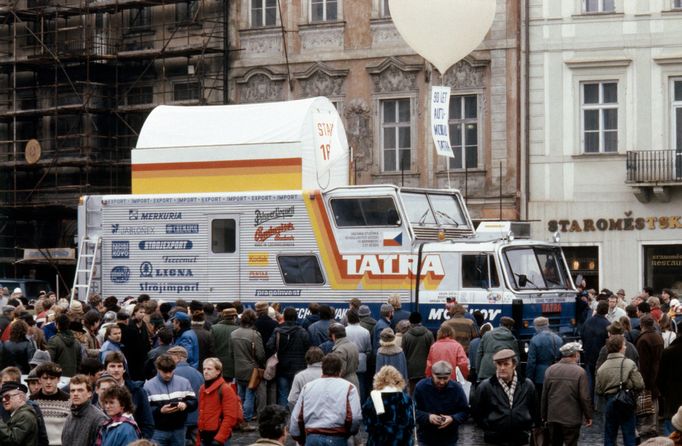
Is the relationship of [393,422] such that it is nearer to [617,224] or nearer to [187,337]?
[187,337]

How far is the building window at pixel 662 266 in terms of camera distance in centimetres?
3747

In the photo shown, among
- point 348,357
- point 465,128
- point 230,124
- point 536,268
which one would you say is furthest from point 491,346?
point 465,128

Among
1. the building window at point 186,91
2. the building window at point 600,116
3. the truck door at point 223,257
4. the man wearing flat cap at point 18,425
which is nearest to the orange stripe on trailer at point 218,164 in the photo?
the truck door at point 223,257

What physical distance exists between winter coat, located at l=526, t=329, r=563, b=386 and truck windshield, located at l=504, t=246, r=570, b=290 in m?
5.00

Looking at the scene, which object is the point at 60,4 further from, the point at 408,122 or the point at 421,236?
the point at 421,236

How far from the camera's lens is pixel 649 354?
66.8 ft

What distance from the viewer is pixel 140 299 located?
25.4 m

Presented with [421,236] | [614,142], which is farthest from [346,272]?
[614,142]

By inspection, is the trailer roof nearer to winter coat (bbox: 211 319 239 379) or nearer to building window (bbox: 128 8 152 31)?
winter coat (bbox: 211 319 239 379)

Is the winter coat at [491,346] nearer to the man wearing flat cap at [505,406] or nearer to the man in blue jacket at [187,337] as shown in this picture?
the man in blue jacket at [187,337]

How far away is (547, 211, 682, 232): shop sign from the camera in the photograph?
1480 inches

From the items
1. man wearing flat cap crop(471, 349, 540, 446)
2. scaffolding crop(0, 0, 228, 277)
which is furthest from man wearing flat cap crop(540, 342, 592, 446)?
scaffolding crop(0, 0, 228, 277)

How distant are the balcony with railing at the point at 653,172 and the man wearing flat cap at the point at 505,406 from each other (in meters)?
23.1

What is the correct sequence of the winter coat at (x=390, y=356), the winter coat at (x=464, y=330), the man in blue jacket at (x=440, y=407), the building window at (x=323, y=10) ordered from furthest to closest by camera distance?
the building window at (x=323, y=10) → the winter coat at (x=464, y=330) → the winter coat at (x=390, y=356) → the man in blue jacket at (x=440, y=407)
